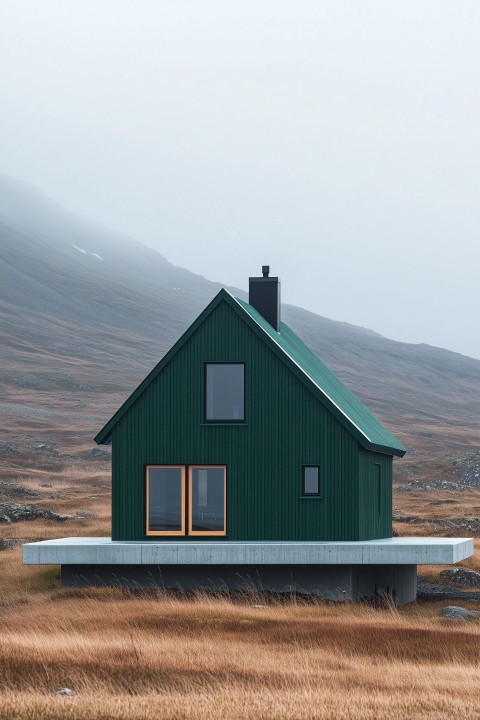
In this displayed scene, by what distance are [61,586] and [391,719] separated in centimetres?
2151

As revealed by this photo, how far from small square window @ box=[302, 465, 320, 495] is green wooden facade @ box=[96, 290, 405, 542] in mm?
190

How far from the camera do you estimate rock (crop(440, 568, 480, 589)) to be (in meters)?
40.6

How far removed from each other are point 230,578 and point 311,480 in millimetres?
4065

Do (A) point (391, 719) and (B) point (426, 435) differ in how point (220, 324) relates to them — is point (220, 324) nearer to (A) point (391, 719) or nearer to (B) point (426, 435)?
(A) point (391, 719)

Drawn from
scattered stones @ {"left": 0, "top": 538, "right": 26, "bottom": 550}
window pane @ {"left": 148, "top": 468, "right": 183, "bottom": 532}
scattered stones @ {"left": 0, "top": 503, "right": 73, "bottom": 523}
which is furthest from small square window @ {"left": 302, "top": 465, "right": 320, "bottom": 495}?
scattered stones @ {"left": 0, "top": 503, "right": 73, "bottom": 523}

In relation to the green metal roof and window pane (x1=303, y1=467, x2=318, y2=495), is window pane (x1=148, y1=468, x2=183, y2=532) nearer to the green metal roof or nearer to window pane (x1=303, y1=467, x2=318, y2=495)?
window pane (x1=303, y1=467, x2=318, y2=495)

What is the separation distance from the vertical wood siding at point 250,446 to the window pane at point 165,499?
31 cm

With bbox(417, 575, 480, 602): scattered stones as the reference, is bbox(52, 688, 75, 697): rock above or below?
above

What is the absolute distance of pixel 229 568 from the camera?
1410 inches

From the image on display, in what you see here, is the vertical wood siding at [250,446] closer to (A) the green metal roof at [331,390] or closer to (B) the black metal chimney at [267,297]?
(A) the green metal roof at [331,390]

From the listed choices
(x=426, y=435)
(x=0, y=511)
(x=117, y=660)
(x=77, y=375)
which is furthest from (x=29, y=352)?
(x=117, y=660)

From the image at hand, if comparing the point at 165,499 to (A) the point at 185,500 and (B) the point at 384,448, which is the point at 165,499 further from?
(B) the point at 384,448

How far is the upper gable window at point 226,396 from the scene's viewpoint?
1495 inches

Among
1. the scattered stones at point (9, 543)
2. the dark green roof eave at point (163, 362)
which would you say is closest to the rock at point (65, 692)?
the dark green roof eave at point (163, 362)
